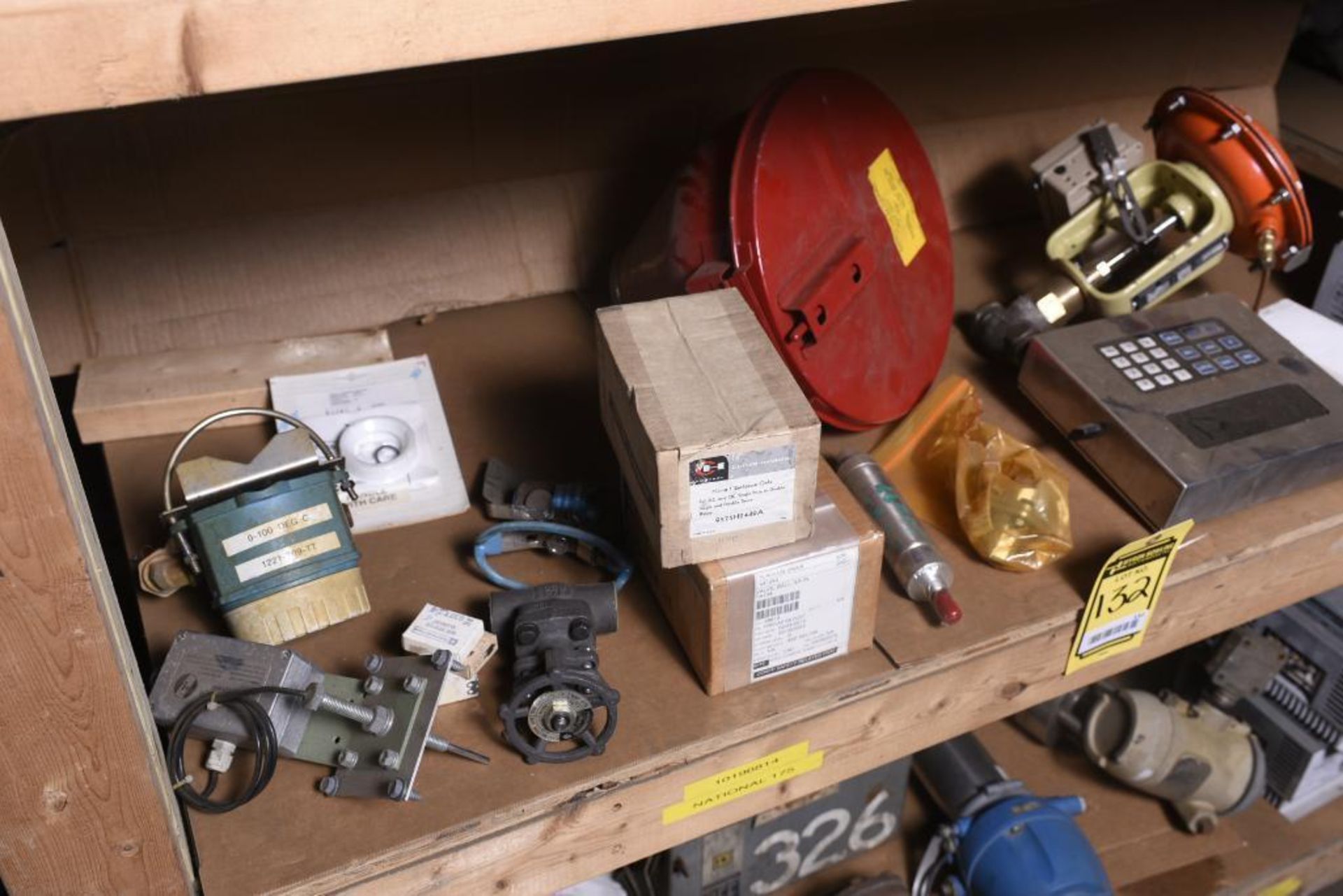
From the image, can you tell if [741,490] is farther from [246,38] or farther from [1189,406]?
[1189,406]

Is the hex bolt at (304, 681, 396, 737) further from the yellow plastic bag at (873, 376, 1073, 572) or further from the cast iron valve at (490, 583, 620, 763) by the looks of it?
the yellow plastic bag at (873, 376, 1073, 572)

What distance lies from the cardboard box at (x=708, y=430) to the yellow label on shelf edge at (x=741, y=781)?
0.18 m

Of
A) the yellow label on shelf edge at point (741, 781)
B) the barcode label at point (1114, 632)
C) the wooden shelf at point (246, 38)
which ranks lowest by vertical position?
the yellow label on shelf edge at point (741, 781)

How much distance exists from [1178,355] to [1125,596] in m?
0.27

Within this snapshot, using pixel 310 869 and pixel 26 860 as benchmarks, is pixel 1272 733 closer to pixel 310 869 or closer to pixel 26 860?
pixel 310 869

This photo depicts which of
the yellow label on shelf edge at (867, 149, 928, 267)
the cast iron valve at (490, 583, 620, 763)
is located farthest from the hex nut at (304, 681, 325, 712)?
the yellow label on shelf edge at (867, 149, 928, 267)

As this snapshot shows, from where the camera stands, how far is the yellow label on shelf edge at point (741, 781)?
2.68 feet

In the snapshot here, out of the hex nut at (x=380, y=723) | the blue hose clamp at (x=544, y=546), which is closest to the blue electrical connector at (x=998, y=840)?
the blue hose clamp at (x=544, y=546)

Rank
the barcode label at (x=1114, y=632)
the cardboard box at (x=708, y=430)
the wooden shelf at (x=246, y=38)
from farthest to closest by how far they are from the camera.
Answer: the barcode label at (x=1114, y=632)
the cardboard box at (x=708, y=430)
the wooden shelf at (x=246, y=38)

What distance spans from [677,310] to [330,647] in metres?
0.36

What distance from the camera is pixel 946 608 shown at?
86cm

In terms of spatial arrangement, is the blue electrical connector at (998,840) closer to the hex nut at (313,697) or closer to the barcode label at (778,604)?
the barcode label at (778,604)

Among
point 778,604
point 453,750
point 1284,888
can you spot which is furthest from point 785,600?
point 1284,888

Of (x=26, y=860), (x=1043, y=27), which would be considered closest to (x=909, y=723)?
(x=26, y=860)
